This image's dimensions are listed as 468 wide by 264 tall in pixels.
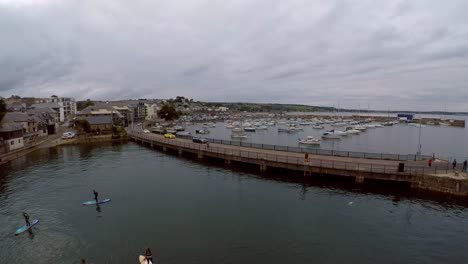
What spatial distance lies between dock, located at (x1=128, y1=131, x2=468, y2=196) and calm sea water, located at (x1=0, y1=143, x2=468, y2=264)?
2259mm

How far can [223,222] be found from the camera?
81.3ft

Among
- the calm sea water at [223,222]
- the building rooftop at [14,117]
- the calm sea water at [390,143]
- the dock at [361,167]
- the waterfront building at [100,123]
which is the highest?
the building rooftop at [14,117]

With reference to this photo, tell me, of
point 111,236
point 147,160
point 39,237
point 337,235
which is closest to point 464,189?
point 337,235

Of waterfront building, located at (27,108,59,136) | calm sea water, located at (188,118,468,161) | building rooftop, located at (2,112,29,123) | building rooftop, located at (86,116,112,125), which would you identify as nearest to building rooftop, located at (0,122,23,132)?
building rooftop, located at (2,112,29,123)

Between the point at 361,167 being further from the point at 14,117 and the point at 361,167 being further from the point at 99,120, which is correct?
the point at 99,120

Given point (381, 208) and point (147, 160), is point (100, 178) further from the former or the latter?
point (381, 208)

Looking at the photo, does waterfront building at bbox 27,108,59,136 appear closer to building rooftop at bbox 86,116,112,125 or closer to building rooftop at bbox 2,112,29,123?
building rooftop at bbox 2,112,29,123

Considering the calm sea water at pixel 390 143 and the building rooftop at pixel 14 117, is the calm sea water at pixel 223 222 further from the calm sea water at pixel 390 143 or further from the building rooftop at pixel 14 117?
the calm sea water at pixel 390 143

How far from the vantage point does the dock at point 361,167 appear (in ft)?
101

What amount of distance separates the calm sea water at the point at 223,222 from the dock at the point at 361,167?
7.41 feet

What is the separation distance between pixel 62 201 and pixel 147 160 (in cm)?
2303

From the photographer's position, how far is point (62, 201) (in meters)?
30.1

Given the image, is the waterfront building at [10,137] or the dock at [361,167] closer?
the dock at [361,167]

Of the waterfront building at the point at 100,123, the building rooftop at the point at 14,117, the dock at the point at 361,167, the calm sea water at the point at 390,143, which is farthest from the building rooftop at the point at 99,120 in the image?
the dock at the point at 361,167
